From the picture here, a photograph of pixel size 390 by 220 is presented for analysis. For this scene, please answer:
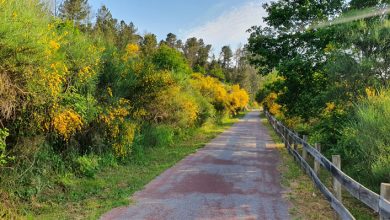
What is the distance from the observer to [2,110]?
6.52 meters

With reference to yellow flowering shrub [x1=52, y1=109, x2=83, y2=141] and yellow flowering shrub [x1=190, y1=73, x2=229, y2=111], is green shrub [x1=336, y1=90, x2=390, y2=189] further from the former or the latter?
yellow flowering shrub [x1=190, y1=73, x2=229, y2=111]

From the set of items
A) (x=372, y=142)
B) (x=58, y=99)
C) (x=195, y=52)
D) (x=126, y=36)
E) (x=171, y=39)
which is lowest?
(x=372, y=142)

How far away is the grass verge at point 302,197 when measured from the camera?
666cm

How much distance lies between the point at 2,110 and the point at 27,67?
2.97ft

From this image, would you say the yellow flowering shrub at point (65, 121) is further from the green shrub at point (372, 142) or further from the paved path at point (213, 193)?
the green shrub at point (372, 142)

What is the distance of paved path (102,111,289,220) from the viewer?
6.53 meters

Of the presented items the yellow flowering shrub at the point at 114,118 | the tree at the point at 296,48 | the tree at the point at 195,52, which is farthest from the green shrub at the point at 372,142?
the tree at the point at 195,52

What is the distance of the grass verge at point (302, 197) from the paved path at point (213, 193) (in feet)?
0.73

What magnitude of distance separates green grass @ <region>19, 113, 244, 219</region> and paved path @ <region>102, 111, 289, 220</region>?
0.33 meters

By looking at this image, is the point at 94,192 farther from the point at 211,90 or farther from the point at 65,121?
the point at 211,90

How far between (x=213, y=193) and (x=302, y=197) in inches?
77.4

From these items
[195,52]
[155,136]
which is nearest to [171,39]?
[195,52]

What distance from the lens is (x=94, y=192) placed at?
26.5 ft

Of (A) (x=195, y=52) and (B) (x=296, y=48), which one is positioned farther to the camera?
(A) (x=195, y=52)
